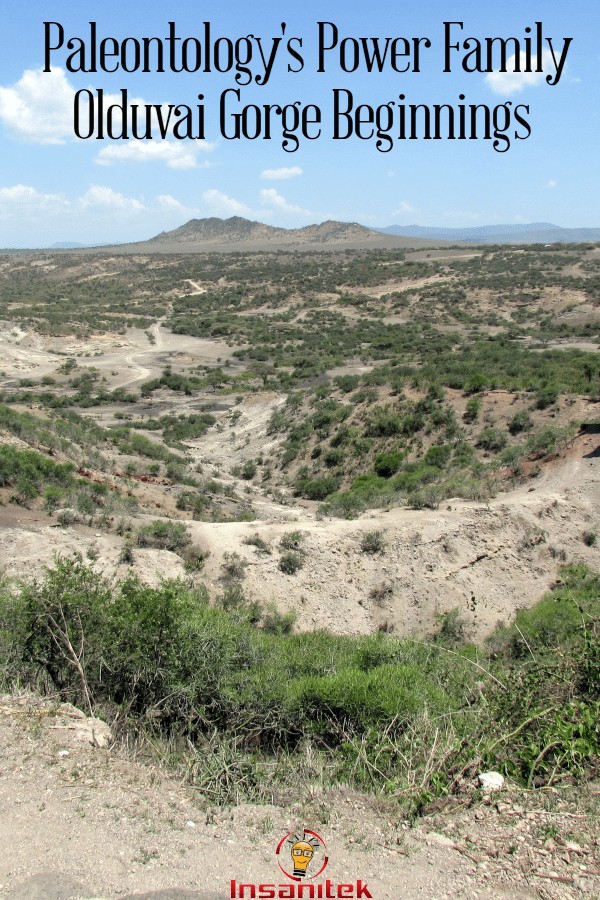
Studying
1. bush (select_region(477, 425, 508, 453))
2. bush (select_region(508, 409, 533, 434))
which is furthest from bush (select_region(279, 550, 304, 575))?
bush (select_region(508, 409, 533, 434))

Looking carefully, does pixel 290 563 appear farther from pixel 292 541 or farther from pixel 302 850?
pixel 302 850

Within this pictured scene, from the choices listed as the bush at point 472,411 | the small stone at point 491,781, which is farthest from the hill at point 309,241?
the small stone at point 491,781

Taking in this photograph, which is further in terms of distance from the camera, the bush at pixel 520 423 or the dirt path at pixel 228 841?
the bush at pixel 520 423

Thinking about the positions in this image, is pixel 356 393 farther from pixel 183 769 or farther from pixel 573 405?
pixel 183 769

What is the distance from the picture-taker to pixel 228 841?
508cm

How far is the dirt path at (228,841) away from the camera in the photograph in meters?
4.54

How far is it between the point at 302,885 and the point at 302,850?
33 cm

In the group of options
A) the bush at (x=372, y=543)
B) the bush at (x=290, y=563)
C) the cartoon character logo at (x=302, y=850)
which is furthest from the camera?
the bush at (x=372, y=543)

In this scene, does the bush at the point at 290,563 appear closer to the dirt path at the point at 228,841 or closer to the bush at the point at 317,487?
the dirt path at the point at 228,841

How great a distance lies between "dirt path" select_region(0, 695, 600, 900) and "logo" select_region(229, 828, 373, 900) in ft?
0.19

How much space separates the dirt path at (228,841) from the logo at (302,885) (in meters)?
0.06

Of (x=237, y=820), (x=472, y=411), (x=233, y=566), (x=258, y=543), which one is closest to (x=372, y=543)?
(x=258, y=543)

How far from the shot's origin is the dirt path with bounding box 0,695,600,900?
14.9ft

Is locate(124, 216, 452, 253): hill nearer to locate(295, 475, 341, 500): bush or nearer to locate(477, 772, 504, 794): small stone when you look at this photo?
locate(295, 475, 341, 500): bush
